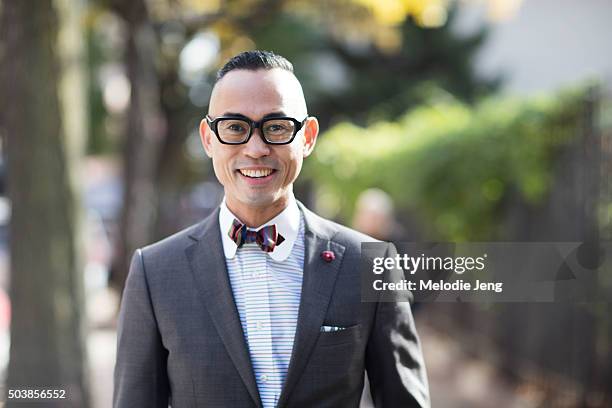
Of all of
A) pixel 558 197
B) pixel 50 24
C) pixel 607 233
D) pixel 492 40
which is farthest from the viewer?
pixel 492 40

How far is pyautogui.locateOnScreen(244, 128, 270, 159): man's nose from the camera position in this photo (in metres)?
2.35

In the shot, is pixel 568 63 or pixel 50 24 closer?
pixel 50 24

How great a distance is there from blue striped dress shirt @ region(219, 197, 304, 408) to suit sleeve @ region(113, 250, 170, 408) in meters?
0.27

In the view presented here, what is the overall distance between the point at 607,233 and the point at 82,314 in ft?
13.9

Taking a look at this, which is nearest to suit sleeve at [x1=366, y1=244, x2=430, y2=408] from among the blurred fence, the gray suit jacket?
the gray suit jacket

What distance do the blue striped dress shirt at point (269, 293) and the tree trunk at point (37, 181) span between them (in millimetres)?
3870

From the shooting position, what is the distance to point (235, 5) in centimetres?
1038

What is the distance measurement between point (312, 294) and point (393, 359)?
0.31m

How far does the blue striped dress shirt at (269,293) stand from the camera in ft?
7.79

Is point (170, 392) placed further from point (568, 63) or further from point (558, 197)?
point (568, 63)

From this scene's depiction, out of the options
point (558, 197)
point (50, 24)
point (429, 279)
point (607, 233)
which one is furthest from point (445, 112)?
point (429, 279)

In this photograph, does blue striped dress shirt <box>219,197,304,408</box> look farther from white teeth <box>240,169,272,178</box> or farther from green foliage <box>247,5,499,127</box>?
green foliage <box>247,5,499,127</box>

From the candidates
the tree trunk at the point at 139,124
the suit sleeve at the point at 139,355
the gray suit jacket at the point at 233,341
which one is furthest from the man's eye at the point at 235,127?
the tree trunk at the point at 139,124

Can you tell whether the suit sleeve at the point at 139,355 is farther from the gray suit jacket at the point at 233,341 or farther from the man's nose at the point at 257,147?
the man's nose at the point at 257,147
